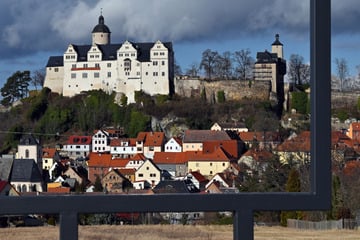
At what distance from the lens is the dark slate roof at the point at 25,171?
71 cm

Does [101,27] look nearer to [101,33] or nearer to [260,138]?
[101,33]

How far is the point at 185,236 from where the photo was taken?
84 centimetres

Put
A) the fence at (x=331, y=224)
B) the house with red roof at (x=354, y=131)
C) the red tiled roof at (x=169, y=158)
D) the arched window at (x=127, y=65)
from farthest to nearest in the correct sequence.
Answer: the fence at (x=331, y=224) → the house with red roof at (x=354, y=131) → the arched window at (x=127, y=65) → the red tiled roof at (x=169, y=158)

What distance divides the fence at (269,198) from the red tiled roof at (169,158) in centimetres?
8

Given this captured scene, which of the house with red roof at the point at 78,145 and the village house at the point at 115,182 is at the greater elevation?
the house with red roof at the point at 78,145

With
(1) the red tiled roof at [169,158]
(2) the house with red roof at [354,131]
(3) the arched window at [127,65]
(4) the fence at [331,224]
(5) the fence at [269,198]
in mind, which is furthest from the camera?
(4) the fence at [331,224]

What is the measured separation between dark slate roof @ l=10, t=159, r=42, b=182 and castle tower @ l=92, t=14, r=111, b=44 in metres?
0.16

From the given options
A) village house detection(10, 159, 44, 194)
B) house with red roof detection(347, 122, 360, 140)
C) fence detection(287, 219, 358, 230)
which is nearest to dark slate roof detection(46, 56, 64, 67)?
village house detection(10, 159, 44, 194)

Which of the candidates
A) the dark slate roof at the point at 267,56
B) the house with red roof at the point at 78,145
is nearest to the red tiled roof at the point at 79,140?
the house with red roof at the point at 78,145

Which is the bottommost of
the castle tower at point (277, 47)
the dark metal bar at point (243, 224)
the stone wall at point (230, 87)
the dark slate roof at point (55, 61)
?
the dark metal bar at point (243, 224)

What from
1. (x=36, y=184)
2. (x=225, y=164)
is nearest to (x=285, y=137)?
(x=225, y=164)

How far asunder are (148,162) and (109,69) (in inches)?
6.3

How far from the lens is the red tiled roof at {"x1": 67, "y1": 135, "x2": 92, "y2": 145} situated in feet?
2.46

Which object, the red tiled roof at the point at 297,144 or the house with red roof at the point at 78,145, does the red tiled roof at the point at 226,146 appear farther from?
the house with red roof at the point at 78,145
